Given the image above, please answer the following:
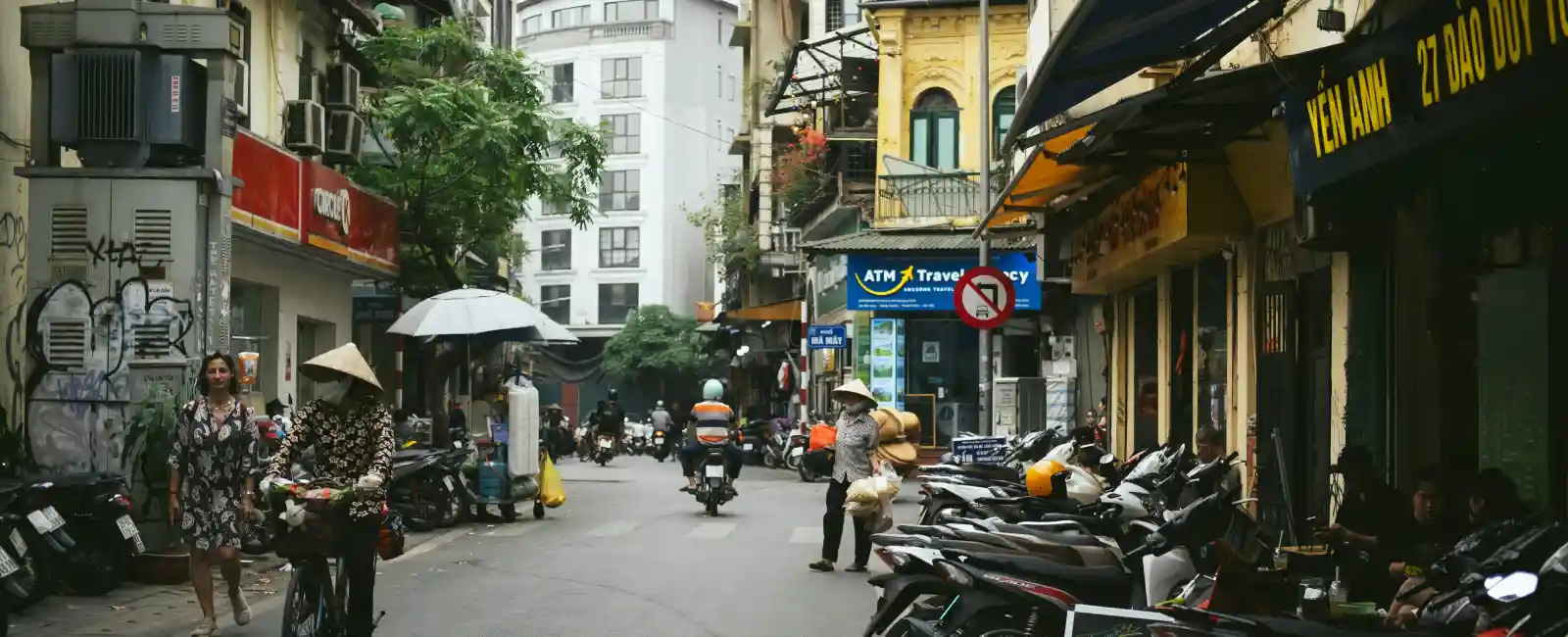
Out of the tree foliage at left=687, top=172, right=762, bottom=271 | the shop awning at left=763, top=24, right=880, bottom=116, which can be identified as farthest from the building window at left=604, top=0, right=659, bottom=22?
the shop awning at left=763, top=24, right=880, bottom=116

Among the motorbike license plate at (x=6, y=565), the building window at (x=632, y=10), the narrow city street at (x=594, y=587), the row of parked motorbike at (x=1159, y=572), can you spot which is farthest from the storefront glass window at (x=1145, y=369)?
the building window at (x=632, y=10)

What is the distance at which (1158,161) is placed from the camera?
44.6ft

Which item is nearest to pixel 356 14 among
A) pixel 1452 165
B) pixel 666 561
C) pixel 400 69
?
pixel 400 69

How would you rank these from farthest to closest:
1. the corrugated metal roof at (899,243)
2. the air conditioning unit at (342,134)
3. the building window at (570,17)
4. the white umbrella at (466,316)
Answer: the building window at (570,17) → the corrugated metal roof at (899,243) → the air conditioning unit at (342,134) → the white umbrella at (466,316)

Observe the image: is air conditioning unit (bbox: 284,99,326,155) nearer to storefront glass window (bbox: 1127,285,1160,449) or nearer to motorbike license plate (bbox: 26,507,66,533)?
storefront glass window (bbox: 1127,285,1160,449)

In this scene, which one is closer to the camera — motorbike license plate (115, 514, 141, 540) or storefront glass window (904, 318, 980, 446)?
motorbike license plate (115, 514, 141, 540)

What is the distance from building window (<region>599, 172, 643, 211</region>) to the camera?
76781 mm

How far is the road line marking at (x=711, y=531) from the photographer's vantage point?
60.7 feet

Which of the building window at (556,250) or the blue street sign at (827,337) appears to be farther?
the building window at (556,250)

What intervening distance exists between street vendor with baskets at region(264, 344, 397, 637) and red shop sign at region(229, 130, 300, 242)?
8.76m

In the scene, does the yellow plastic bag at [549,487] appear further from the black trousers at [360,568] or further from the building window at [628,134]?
the building window at [628,134]

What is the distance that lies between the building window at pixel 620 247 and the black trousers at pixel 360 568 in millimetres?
67980

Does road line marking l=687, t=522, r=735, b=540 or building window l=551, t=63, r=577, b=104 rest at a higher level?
building window l=551, t=63, r=577, b=104

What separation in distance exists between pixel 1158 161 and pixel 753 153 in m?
43.0
